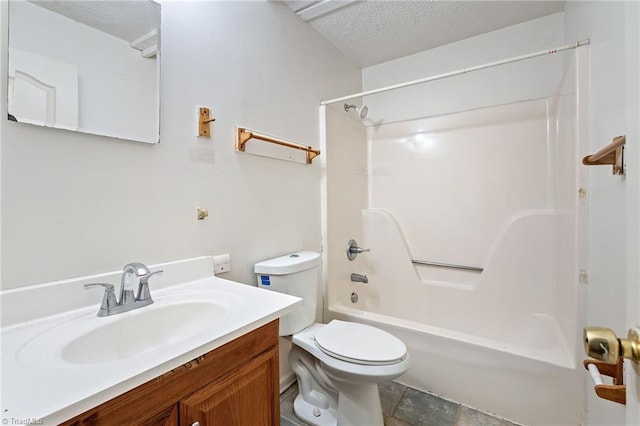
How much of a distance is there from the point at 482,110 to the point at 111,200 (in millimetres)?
2326

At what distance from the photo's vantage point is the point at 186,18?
1.16 metres

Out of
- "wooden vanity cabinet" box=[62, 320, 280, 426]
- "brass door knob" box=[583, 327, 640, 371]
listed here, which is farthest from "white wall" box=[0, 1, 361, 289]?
"brass door knob" box=[583, 327, 640, 371]

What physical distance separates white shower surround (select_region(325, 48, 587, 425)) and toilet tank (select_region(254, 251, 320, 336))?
45 centimetres

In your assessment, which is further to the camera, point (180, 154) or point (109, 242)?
point (180, 154)

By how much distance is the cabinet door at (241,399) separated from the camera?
67cm

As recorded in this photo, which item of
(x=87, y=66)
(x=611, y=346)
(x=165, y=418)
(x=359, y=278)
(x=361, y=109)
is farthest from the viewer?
(x=361, y=109)

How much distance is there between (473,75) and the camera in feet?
6.86

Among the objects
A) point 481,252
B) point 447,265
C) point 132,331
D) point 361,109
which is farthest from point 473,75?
point 132,331

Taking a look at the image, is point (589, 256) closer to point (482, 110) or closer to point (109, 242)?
point (482, 110)

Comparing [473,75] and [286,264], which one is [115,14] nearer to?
[286,264]

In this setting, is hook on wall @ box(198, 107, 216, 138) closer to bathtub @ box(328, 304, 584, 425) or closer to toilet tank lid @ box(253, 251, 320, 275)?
toilet tank lid @ box(253, 251, 320, 275)

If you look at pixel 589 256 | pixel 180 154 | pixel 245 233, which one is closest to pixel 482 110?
pixel 589 256

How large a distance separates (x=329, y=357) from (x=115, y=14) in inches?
60.3

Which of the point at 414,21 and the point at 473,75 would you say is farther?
the point at 473,75
